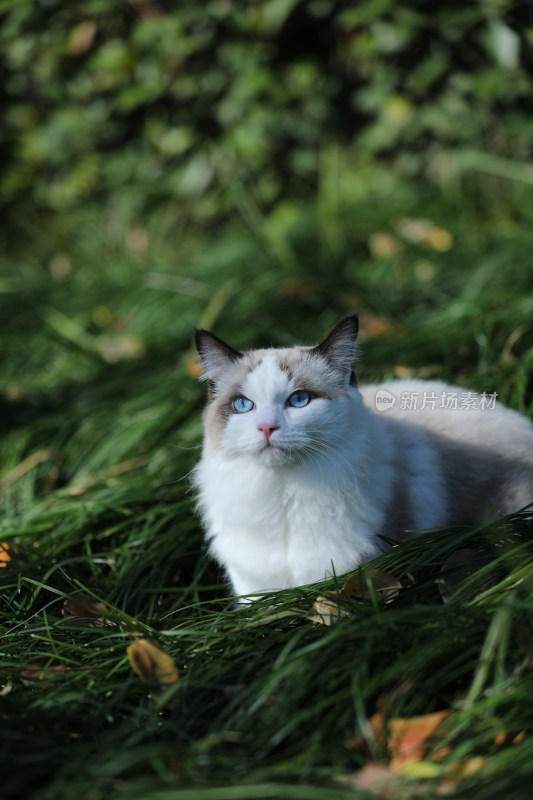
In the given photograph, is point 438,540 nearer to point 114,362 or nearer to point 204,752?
point 204,752

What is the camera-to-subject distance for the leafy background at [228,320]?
5.00 ft

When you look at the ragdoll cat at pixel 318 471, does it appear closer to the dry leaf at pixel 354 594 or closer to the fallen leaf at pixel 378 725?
the dry leaf at pixel 354 594

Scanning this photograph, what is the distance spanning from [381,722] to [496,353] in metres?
2.03

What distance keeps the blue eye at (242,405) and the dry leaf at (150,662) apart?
680 mm

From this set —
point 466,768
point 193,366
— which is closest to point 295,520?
point 466,768

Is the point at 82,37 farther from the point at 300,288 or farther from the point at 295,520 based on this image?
the point at 295,520

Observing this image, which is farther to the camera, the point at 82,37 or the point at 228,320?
the point at 82,37

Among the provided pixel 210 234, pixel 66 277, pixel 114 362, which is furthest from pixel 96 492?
pixel 210 234

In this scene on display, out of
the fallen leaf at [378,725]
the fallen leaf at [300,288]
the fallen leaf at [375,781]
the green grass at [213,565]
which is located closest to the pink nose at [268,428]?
the green grass at [213,565]

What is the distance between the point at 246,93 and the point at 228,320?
6.80ft

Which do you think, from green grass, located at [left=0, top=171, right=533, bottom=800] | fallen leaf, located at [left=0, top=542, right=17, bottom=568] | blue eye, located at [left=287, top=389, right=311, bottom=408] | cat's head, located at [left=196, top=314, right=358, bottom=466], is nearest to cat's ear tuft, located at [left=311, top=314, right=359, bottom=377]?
cat's head, located at [left=196, top=314, right=358, bottom=466]

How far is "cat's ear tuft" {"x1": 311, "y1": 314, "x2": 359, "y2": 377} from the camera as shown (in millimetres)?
2132

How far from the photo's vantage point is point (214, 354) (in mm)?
2240

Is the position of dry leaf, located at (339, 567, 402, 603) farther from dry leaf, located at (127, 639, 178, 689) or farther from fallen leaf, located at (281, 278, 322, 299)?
fallen leaf, located at (281, 278, 322, 299)
